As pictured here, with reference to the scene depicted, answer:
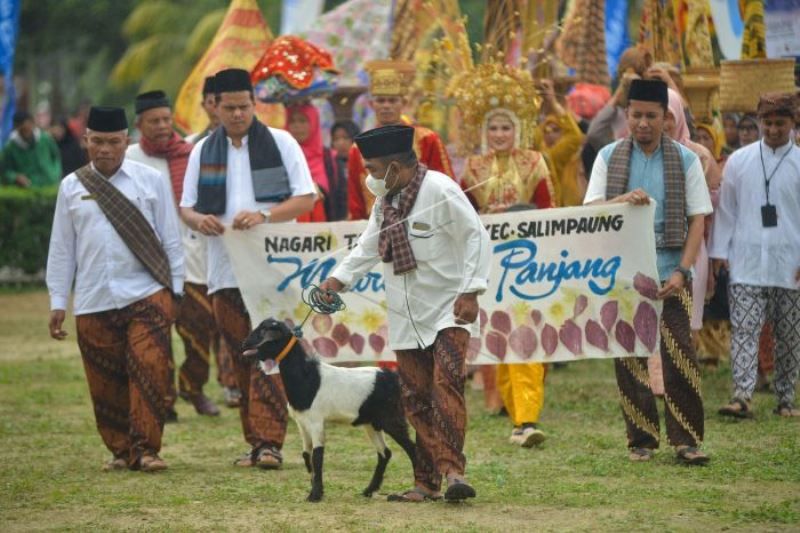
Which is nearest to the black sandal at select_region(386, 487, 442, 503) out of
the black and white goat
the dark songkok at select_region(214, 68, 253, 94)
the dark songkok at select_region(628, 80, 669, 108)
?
the black and white goat

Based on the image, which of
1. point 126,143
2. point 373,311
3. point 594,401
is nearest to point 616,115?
point 594,401

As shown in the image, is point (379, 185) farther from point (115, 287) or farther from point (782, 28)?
point (782, 28)

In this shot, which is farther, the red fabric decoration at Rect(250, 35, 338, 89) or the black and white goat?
the red fabric decoration at Rect(250, 35, 338, 89)

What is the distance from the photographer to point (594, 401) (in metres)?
13.0

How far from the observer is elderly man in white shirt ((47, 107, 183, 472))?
10047mm

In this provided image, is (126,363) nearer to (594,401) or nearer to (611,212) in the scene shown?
(611,212)

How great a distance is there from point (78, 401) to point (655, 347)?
577 cm

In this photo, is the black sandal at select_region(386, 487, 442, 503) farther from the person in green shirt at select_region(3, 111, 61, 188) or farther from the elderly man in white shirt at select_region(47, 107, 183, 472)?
the person in green shirt at select_region(3, 111, 61, 188)

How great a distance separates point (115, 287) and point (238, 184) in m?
1.03

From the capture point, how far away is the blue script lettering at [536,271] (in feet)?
34.2

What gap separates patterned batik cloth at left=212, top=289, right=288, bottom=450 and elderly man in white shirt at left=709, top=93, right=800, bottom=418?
3446 mm

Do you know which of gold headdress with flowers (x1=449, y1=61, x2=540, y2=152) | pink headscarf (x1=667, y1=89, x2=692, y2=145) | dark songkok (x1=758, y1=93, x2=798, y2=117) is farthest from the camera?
gold headdress with flowers (x1=449, y1=61, x2=540, y2=152)

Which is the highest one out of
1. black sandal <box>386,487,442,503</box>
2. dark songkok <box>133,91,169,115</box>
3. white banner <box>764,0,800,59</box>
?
white banner <box>764,0,800,59</box>

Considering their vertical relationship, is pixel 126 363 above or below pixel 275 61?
below
